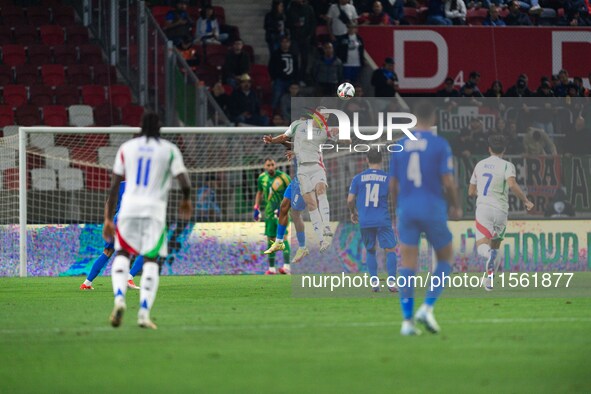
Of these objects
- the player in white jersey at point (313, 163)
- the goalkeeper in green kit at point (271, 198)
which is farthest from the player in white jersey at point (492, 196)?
the goalkeeper in green kit at point (271, 198)

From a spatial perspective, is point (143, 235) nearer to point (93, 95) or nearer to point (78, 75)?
point (93, 95)

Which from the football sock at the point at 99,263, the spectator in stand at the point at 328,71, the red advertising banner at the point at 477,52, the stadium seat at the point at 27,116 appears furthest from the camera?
the red advertising banner at the point at 477,52

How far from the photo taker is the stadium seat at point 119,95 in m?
24.5

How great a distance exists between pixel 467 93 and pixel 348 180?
4228mm

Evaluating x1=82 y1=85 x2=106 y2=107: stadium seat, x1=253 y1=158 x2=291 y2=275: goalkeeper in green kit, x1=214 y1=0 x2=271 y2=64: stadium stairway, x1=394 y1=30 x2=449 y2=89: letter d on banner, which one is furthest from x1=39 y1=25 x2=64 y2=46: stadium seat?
x1=394 y1=30 x2=449 y2=89: letter d on banner

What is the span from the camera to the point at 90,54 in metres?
25.4

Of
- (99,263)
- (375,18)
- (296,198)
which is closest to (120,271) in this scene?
(99,263)

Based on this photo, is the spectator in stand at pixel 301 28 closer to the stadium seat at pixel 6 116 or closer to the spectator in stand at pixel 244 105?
the spectator in stand at pixel 244 105

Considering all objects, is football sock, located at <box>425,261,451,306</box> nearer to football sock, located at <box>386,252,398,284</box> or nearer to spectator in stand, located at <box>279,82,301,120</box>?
football sock, located at <box>386,252,398,284</box>

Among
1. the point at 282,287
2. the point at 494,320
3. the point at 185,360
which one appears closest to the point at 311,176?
the point at 282,287

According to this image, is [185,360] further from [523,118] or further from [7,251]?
[523,118]

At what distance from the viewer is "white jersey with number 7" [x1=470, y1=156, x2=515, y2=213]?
16.6 m

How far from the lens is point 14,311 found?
Result: 13.0 m

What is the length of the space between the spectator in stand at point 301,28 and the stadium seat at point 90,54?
13.9 ft
